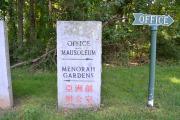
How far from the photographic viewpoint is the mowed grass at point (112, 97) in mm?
5816

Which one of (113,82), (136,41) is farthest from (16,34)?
(113,82)

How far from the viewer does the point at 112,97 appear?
682 cm

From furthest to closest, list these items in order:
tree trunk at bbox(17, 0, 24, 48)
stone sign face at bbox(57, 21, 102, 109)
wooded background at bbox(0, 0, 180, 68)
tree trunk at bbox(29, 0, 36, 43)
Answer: tree trunk at bbox(29, 0, 36, 43) → tree trunk at bbox(17, 0, 24, 48) → wooded background at bbox(0, 0, 180, 68) → stone sign face at bbox(57, 21, 102, 109)

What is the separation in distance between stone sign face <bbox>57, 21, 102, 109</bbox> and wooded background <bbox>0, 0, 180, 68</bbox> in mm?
2944

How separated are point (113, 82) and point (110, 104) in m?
1.54

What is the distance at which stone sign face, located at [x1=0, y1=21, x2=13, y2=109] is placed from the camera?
5986mm

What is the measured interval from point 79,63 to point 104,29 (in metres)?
3.76

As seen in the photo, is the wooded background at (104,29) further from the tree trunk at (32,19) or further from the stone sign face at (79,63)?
the stone sign face at (79,63)

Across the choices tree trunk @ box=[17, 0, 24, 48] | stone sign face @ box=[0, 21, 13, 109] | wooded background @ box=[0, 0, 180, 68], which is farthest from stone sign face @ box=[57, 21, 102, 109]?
tree trunk @ box=[17, 0, 24, 48]

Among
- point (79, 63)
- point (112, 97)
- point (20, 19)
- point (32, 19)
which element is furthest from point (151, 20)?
point (32, 19)

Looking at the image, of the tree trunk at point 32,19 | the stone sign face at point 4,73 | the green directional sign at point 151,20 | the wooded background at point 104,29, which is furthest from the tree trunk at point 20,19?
the green directional sign at point 151,20

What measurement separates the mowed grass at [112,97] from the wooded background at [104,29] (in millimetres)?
864

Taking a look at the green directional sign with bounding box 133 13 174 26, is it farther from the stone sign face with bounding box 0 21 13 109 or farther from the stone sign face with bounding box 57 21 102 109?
the stone sign face with bounding box 0 21 13 109

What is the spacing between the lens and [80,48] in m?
6.06
